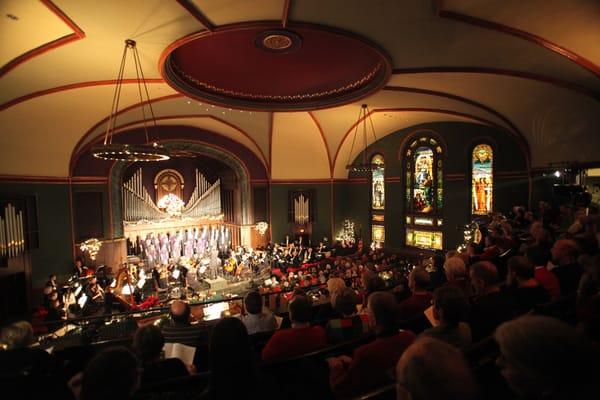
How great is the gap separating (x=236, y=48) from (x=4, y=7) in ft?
9.80

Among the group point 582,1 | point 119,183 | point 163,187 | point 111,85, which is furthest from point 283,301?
point 163,187

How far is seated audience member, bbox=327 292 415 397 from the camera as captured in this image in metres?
1.85

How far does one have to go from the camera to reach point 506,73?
5.78 m

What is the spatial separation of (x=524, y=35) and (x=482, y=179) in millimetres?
8232

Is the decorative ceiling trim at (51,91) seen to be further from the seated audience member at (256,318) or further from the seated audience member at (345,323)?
the seated audience member at (345,323)

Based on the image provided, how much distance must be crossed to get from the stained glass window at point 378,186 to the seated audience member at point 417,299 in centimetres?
1203

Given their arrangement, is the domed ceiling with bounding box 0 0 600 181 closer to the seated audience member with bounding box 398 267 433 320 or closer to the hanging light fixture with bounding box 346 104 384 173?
the hanging light fixture with bounding box 346 104 384 173

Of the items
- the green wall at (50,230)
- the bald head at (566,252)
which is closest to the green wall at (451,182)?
the bald head at (566,252)

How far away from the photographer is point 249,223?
13.9 metres

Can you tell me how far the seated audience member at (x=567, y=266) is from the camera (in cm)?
308

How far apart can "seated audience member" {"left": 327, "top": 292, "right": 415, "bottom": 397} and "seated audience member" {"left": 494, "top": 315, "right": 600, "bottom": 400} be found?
784 mm

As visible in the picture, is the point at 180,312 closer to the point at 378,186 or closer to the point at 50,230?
the point at 50,230

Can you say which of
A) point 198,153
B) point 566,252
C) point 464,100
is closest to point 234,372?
point 566,252

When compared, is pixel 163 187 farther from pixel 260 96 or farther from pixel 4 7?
pixel 4 7
